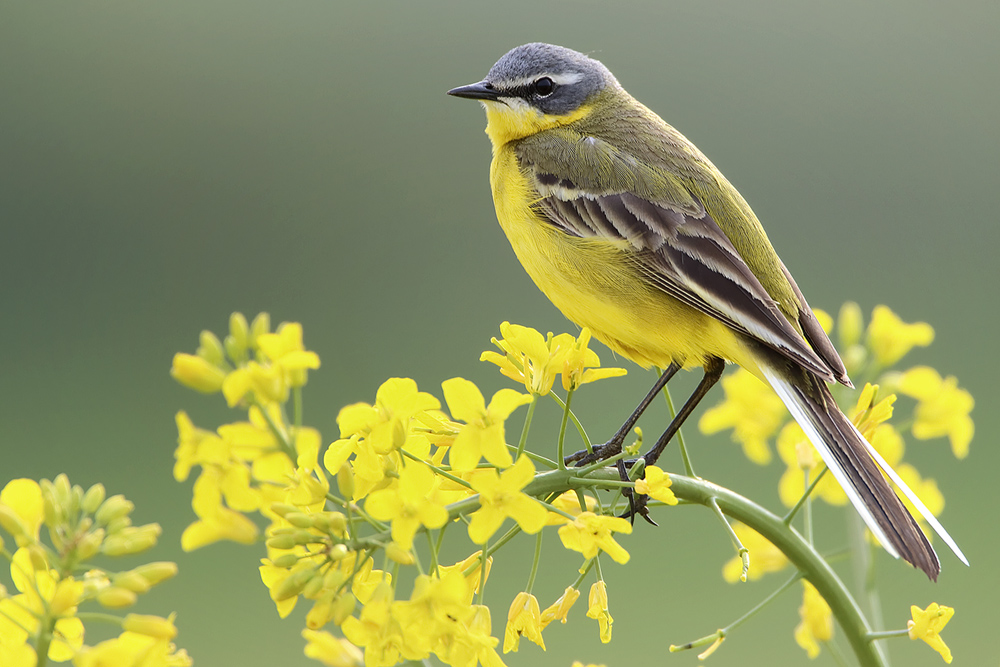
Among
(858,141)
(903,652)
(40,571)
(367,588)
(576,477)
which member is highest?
(858,141)

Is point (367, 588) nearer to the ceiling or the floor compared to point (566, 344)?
nearer to the floor

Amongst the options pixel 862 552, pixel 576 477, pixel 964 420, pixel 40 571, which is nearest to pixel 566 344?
pixel 576 477

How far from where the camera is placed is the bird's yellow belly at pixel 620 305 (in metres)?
2.94

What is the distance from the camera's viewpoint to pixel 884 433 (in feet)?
8.02

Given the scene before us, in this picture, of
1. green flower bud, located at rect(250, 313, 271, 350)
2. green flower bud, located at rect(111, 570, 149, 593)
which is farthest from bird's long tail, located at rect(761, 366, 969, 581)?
green flower bud, located at rect(111, 570, 149, 593)

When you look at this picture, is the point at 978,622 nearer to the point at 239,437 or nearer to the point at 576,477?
the point at 576,477

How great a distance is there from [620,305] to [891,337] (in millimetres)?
782

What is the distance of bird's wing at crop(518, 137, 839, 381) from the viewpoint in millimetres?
Answer: 2771

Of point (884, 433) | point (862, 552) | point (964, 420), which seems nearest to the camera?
point (862, 552)

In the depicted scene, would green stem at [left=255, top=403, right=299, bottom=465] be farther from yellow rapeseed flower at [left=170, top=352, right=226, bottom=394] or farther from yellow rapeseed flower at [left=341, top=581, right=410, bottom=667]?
yellow rapeseed flower at [left=341, top=581, right=410, bottom=667]

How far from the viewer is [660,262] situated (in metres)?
2.97

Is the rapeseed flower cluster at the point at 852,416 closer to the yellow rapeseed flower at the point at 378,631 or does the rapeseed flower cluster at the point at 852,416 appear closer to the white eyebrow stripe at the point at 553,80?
the yellow rapeseed flower at the point at 378,631

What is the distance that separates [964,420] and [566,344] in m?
1.36

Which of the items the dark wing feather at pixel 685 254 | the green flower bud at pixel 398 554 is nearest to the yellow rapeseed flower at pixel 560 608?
the green flower bud at pixel 398 554
